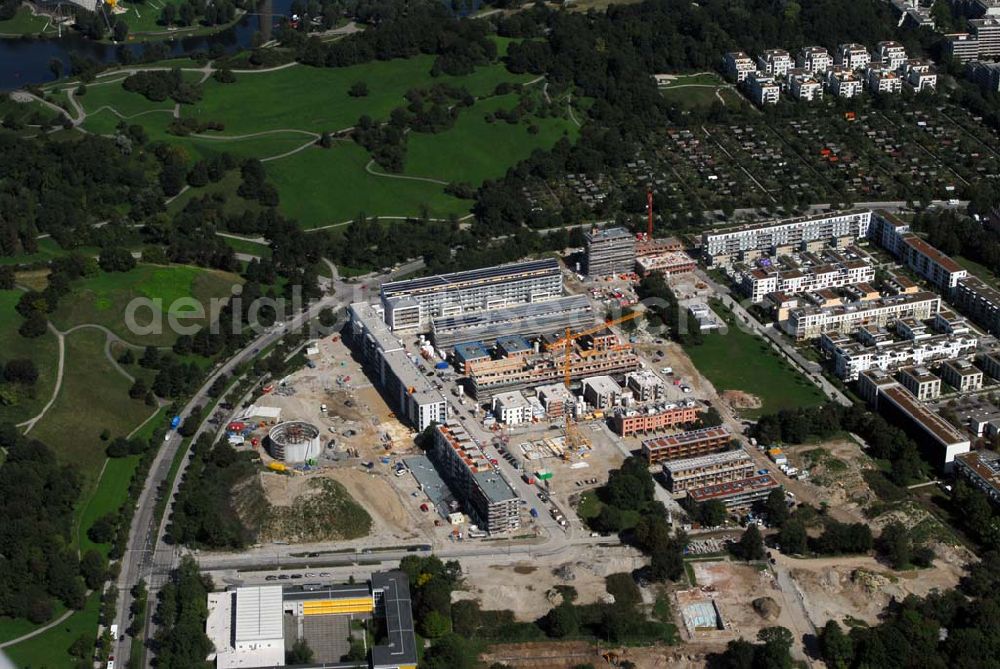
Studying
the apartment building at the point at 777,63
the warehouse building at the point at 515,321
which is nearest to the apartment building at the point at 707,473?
the warehouse building at the point at 515,321

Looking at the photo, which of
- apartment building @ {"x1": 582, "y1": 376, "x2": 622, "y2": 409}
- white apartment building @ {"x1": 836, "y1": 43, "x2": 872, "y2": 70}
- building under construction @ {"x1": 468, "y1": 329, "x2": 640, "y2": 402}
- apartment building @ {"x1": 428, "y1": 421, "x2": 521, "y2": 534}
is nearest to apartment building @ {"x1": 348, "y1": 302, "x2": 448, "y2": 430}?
apartment building @ {"x1": 428, "y1": 421, "x2": 521, "y2": 534}

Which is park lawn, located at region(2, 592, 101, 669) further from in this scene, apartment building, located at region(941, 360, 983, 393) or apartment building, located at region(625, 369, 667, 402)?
apartment building, located at region(941, 360, 983, 393)

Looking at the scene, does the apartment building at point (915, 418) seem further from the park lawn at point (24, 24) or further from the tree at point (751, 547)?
the park lawn at point (24, 24)

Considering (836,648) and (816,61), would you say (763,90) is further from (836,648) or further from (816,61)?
(836,648)

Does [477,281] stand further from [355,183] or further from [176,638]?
[176,638]

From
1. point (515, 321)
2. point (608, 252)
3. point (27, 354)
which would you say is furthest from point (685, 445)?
point (27, 354)

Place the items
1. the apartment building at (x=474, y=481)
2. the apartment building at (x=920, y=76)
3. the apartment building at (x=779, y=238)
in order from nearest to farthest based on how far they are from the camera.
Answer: the apartment building at (x=474, y=481)
the apartment building at (x=779, y=238)
the apartment building at (x=920, y=76)

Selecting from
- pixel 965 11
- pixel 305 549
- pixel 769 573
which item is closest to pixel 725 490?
pixel 769 573
